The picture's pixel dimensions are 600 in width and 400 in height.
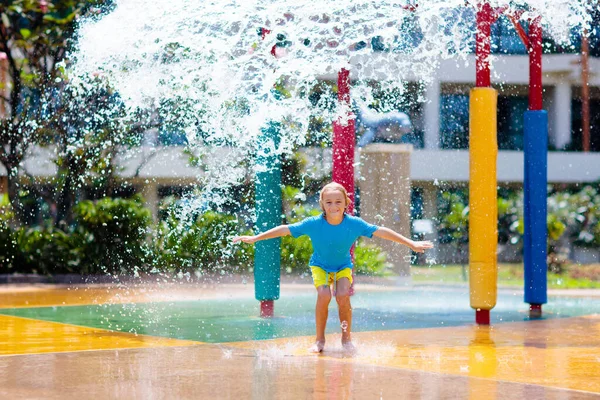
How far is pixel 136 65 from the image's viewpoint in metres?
10.1

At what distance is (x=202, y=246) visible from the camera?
15992mm

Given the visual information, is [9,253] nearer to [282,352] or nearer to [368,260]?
[368,260]

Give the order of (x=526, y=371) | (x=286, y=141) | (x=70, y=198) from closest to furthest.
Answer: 1. (x=526, y=371)
2. (x=286, y=141)
3. (x=70, y=198)

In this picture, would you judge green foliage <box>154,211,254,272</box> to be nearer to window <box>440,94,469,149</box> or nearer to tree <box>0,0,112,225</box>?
tree <box>0,0,112,225</box>

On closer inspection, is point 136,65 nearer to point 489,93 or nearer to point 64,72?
point 489,93

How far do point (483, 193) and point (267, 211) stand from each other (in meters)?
2.02

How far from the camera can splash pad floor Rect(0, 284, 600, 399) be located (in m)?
5.41

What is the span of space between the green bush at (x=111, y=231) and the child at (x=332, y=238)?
33.9 ft

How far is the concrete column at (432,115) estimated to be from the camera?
26.0 metres

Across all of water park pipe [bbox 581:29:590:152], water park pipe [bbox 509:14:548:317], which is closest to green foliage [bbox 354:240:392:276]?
water park pipe [bbox 509:14:548:317]

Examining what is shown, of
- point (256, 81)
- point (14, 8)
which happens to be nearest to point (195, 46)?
point (256, 81)

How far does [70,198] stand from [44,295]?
15.2ft

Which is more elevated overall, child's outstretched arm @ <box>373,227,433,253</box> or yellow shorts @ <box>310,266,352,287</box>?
child's outstretched arm @ <box>373,227,433,253</box>

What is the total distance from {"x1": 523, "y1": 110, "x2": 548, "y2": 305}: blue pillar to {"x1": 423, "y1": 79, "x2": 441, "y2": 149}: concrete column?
1487cm
